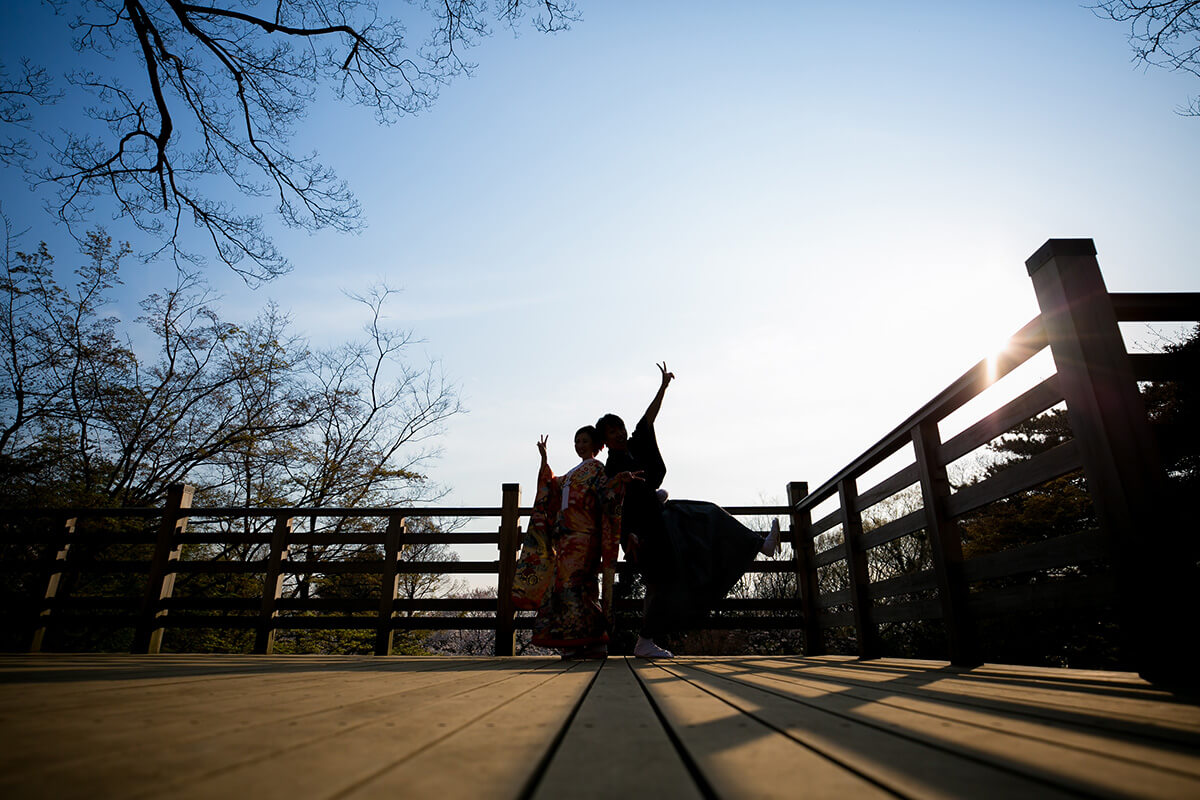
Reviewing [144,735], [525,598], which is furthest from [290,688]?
[525,598]

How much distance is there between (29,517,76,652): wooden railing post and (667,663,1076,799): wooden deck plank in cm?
702

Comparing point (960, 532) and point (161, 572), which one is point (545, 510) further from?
A: point (161, 572)

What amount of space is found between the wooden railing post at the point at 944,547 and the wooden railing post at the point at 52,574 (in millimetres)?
7326

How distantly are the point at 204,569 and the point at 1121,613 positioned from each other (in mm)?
6470

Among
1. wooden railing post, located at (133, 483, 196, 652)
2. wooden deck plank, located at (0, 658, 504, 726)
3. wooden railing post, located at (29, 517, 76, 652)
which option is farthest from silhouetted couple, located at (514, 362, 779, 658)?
wooden railing post, located at (29, 517, 76, 652)

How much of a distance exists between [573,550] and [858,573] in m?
1.84

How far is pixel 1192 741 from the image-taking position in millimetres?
810

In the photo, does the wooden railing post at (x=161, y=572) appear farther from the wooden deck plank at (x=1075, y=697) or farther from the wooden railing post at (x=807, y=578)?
the wooden deck plank at (x=1075, y=697)

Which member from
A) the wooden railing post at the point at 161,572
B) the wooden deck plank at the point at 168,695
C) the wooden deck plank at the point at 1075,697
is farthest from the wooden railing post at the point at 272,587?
the wooden deck plank at the point at 1075,697

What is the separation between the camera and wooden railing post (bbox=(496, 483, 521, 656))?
4723mm

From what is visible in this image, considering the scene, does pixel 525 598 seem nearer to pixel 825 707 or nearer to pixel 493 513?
pixel 493 513

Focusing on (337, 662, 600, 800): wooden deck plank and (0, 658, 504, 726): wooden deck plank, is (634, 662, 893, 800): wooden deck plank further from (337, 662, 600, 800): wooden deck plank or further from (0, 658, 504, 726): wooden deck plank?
(0, 658, 504, 726): wooden deck plank

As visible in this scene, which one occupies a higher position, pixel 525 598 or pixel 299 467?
pixel 299 467

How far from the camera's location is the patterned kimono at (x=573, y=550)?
12.4 feet
